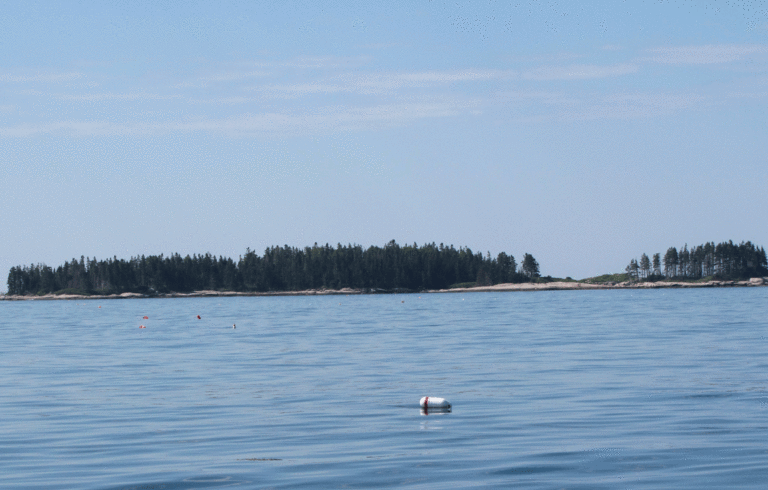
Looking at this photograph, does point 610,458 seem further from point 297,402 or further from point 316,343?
point 316,343

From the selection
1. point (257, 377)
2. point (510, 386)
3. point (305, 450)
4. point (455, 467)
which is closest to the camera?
point (455, 467)

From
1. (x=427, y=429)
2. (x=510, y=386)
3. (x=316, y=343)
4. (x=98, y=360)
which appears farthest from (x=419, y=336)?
(x=427, y=429)

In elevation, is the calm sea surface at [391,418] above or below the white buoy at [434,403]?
below

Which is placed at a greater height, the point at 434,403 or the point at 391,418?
the point at 434,403

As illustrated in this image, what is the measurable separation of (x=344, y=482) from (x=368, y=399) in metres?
12.2

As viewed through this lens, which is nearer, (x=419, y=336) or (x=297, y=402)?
(x=297, y=402)

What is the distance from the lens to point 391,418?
25.8 m

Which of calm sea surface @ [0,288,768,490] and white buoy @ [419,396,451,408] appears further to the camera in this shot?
white buoy @ [419,396,451,408]

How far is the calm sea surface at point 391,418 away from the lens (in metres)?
18.3

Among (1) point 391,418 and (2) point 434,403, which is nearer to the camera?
(1) point 391,418

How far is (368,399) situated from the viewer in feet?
97.4

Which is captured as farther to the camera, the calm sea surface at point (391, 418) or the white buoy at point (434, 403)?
the white buoy at point (434, 403)

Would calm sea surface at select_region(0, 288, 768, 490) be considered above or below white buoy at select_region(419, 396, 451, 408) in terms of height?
below

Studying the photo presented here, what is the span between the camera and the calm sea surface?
60.0ft
